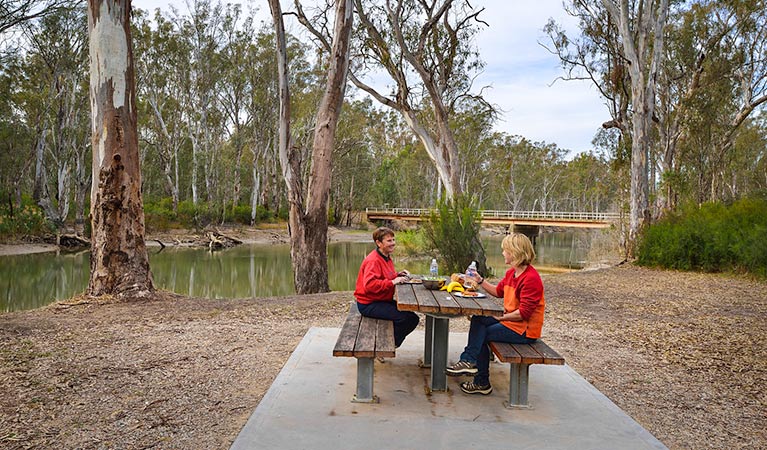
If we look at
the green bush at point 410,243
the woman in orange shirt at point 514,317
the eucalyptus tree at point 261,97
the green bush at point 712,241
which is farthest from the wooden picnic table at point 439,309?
the eucalyptus tree at point 261,97

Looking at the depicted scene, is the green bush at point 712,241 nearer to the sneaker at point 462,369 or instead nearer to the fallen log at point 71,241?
the sneaker at point 462,369

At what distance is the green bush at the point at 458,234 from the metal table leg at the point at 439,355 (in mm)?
7822

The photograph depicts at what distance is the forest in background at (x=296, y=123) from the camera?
1841cm

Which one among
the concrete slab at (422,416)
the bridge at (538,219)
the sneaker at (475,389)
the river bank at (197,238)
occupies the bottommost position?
the river bank at (197,238)

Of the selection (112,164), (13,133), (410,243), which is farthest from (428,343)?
(13,133)

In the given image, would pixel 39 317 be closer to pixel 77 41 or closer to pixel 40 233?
pixel 40 233

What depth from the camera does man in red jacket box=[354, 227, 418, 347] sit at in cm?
343

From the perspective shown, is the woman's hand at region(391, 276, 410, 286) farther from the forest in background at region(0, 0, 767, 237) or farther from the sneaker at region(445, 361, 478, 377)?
the forest in background at region(0, 0, 767, 237)

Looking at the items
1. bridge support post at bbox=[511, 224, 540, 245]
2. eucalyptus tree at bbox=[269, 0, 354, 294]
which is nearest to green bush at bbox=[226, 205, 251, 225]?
bridge support post at bbox=[511, 224, 540, 245]

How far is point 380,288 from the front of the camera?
134 inches

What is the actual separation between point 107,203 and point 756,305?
8032 mm

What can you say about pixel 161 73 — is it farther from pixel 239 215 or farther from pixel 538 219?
pixel 538 219

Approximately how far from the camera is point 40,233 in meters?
19.1

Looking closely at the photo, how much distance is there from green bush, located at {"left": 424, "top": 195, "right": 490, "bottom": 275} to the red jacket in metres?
7.59
